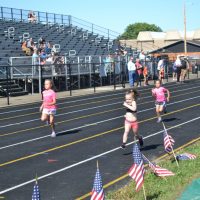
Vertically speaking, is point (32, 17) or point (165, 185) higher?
point (32, 17)

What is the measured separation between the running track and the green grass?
1.81ft

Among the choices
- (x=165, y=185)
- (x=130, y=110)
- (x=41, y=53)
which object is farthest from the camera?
(x=41, y=53)

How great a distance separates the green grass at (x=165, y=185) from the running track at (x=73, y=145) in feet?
1.81

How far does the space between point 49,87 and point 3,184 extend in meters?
4.97

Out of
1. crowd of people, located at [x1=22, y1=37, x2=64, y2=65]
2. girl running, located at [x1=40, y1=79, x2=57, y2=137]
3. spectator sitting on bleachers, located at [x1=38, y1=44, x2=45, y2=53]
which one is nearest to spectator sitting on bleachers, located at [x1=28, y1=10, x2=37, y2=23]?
crowd of people, located at [x1=22, y1=37, x2=64, y2=65]

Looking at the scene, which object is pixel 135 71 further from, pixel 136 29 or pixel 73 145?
pixel 136 29

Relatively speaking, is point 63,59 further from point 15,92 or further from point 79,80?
point 15,92

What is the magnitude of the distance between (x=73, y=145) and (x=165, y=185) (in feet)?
14.8

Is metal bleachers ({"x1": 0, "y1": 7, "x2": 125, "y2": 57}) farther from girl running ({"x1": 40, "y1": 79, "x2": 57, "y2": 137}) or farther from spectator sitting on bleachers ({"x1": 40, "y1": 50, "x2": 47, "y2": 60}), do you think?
girl running ({"x1": 40, "y1": 79, "x2": 57, "y2": 137})

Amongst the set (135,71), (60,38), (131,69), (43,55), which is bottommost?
(135,71)

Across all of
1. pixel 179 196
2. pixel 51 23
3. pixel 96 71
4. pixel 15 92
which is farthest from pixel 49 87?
pixel 51 23

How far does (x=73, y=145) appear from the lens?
11961 mm

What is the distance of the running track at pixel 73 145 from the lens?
844 cm

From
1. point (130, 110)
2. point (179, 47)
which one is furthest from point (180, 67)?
point (179, 47)
